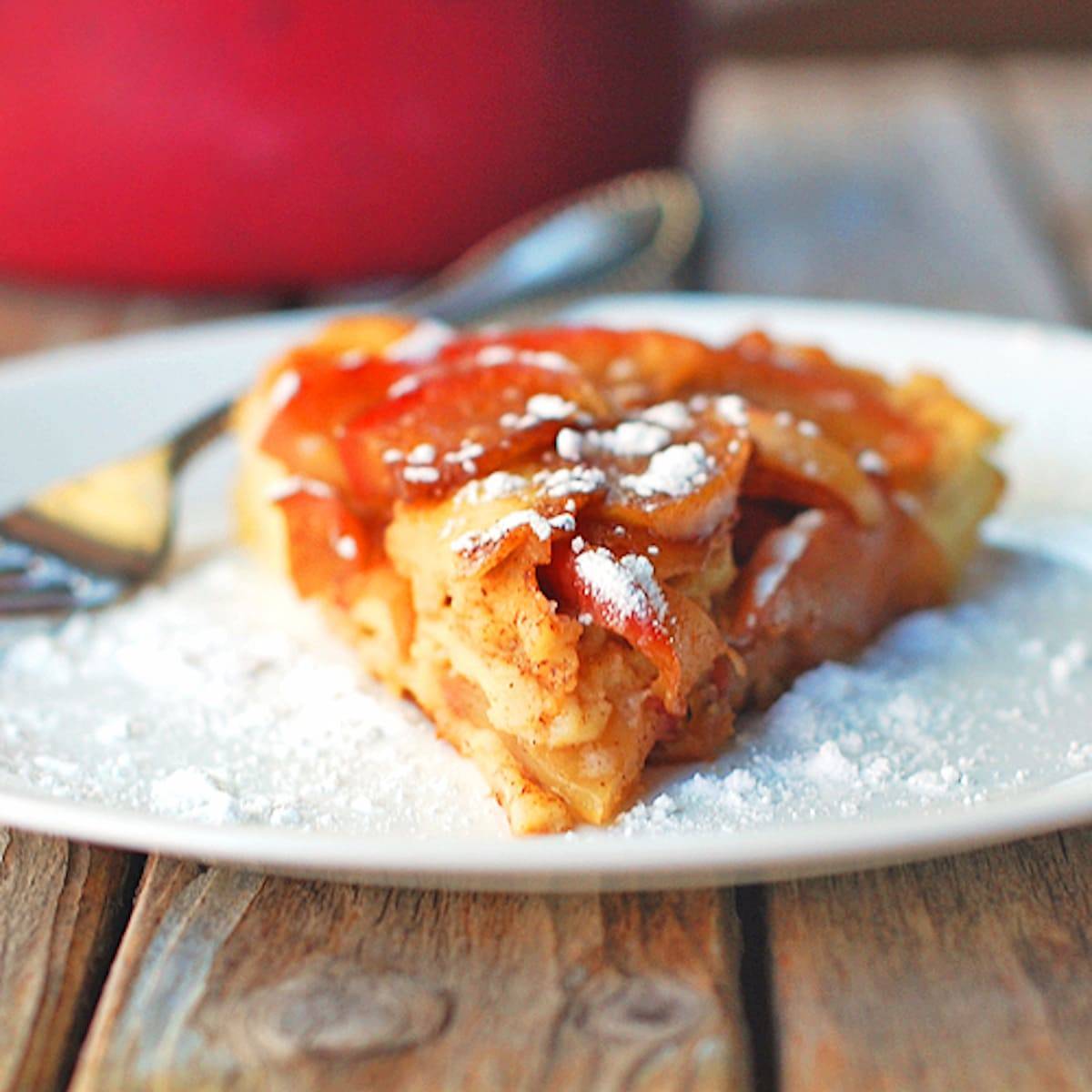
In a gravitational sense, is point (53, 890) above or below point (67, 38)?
below

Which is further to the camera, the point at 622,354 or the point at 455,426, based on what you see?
the point at 622,354

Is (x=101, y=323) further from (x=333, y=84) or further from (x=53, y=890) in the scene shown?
(x=53, y=890)

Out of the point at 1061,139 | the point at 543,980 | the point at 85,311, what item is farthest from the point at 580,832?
the point at 1061,139

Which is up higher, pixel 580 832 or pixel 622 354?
pixel 622 354

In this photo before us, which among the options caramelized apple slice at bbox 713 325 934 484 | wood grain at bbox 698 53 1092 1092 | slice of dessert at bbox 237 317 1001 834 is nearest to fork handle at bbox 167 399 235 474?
slice of dessert at bbox 237 317 1001 834

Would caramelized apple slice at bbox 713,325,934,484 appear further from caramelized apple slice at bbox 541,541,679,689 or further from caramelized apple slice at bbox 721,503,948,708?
caramelized apple slice at bbox 541,541,679,689

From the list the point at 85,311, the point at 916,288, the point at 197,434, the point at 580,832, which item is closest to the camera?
the point at 580,832

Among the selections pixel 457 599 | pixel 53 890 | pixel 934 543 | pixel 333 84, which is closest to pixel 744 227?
pixel 333 84

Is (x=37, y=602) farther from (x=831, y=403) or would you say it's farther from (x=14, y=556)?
(x=831, y=403)
